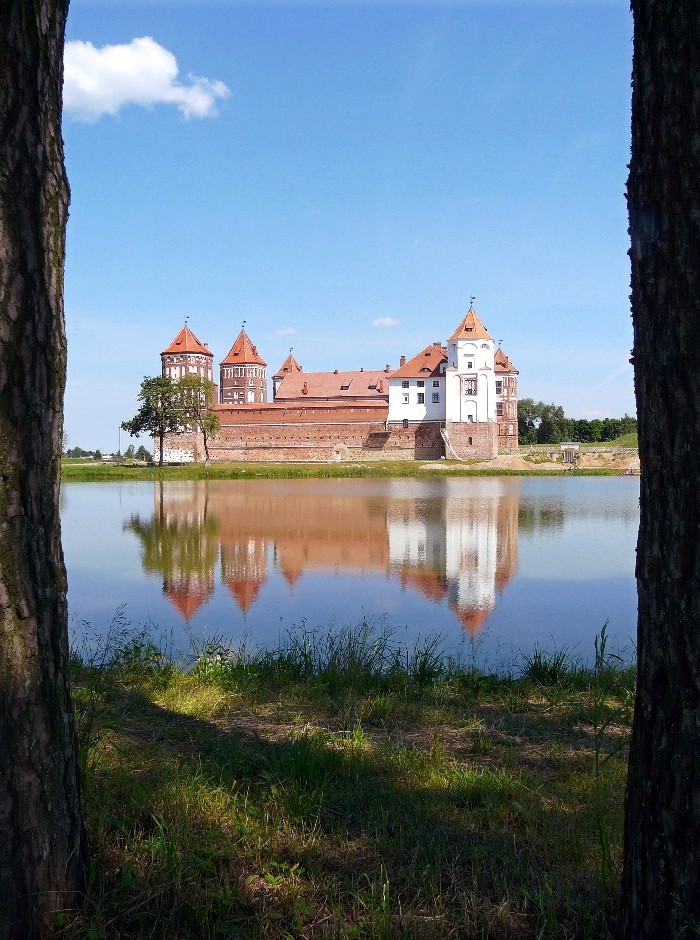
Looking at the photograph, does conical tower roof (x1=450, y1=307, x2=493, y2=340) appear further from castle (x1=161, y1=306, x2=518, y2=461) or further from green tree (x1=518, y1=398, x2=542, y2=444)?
green tree (x1=518, y1=398, x2=542, y2=444)

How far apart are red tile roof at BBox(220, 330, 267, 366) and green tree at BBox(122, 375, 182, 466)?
2149 centimetres

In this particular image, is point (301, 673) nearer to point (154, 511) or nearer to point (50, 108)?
point (50, 108)

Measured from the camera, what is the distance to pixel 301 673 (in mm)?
5160

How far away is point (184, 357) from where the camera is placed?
74000 millimetres

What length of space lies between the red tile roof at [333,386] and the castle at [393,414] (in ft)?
0.31

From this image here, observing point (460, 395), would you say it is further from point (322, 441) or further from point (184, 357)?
point (184, 357)

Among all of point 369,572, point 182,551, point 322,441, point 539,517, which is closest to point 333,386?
point 322,441

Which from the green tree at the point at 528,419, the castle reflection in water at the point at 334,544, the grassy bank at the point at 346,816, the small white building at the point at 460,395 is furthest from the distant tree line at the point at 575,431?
the grassy bank at the point at 346,816

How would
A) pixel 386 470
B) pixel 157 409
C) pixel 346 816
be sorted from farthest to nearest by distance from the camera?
pixel 157 409 → pixel 386 470 → pixel 346 816

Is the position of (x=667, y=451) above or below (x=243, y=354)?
below

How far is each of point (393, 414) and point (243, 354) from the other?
71.0 feet

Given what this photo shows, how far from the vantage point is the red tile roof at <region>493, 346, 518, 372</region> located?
67369mm

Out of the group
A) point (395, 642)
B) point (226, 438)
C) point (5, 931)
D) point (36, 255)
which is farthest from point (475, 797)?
point (226, 438)

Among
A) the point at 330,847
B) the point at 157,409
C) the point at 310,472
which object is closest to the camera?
the point at 330,847
